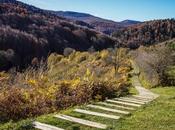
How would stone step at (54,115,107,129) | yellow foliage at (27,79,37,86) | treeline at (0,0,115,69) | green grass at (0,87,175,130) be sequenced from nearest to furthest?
green grass at (0,87,175,130) → stone step at (54,115,107,129) → yellow foliage at (27,79,37,86) → treeline at (0,0,115,69)

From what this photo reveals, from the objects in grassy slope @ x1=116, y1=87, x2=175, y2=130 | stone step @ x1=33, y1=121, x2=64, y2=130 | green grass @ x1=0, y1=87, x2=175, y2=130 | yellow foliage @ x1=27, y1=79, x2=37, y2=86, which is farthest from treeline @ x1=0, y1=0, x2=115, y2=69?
stone step @ x1=33, y1=121, x2=64, y2=130

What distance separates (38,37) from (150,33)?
32483 mm

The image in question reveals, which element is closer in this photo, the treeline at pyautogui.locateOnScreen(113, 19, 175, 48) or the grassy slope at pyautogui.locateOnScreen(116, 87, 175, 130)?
the grassy slope at pyautogui.locateOnScreen(116, 87, 175, 130)

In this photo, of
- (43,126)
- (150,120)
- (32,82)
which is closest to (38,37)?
(32,82)

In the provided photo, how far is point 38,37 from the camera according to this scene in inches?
4259

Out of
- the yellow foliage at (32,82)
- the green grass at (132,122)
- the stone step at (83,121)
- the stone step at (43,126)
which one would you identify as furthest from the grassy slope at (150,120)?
the yellow foliage at (32,82)

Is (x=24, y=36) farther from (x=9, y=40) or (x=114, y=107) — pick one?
(x=114, y=107)

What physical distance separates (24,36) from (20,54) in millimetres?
10767

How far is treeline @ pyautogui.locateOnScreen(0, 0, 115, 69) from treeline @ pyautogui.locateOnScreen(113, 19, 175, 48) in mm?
7990

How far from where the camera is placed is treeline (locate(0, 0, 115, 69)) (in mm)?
94562

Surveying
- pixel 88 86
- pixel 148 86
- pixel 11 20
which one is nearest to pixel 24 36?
pixel 11 20

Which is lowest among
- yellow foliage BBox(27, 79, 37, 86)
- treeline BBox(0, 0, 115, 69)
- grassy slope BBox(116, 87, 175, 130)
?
grassy slope BBox(116, 87, 175, 130)

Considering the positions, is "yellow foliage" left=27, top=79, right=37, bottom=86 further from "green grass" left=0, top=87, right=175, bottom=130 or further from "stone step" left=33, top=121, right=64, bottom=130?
"stone step" left=33, top=121, right=64, bottom=130

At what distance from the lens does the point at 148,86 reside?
25578 mm
